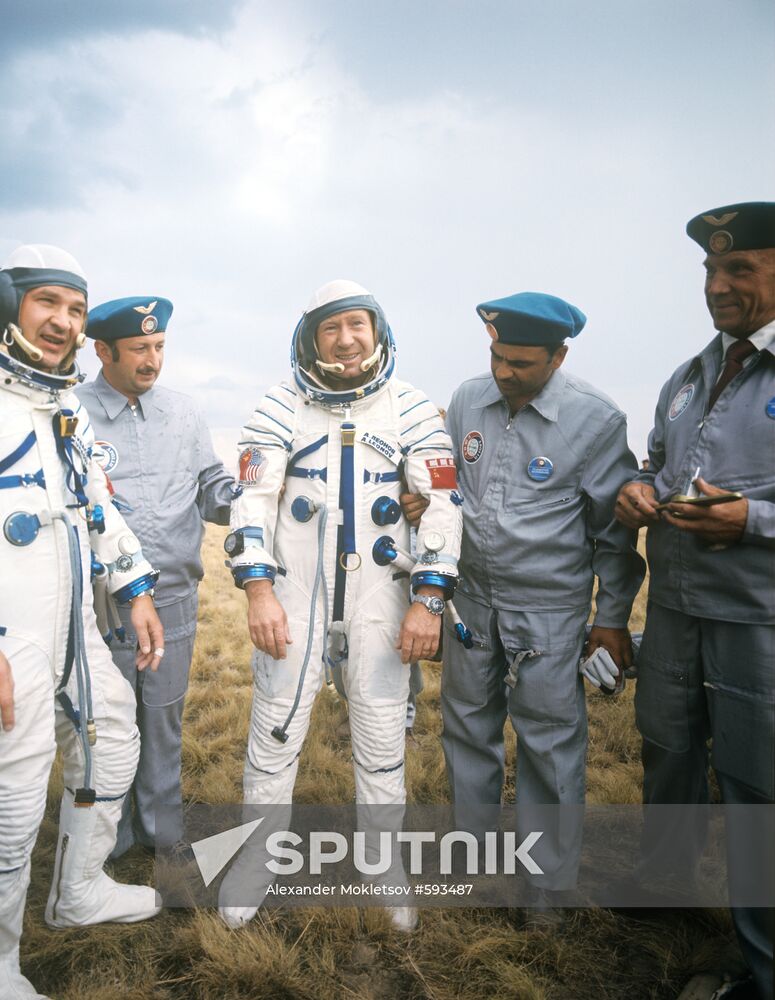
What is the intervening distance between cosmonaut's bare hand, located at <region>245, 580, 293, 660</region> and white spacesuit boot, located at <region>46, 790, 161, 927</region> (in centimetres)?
97

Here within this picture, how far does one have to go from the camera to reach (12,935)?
243 centimetres

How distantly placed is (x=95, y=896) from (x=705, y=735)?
9.54 feet

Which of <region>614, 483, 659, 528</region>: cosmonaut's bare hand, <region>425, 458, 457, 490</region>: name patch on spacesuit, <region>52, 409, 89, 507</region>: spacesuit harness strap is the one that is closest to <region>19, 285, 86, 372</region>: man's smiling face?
<region>52, 409, 89, 507</region>: spacesuit harness strap

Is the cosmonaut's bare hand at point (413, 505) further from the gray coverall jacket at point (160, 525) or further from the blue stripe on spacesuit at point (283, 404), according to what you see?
the gray coverall jacket at point (160, 525)

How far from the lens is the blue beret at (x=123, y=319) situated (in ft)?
11.0

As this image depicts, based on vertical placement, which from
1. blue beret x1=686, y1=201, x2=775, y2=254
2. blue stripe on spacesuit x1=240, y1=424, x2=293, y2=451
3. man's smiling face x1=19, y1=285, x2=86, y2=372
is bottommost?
blue stripe on spacesuit x1=240, y1=424, x2=293, y2=451

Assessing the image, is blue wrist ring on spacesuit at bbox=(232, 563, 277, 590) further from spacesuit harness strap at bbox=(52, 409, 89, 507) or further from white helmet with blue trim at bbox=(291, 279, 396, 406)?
white helmet with blue trim at bbox=(291, 279, 396, 406)

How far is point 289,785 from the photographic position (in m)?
2.97

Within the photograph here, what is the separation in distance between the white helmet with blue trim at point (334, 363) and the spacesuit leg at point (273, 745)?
907 millimetres

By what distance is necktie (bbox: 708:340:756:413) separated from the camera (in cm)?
272

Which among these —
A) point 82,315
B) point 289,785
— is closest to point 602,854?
point 289,785

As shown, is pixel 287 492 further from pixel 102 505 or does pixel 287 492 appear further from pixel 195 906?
pixel 195 906

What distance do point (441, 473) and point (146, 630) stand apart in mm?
1520

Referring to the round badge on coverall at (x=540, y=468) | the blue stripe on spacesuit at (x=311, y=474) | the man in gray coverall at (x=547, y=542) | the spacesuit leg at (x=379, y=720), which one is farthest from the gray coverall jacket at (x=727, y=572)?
the blue stripe on spacesuit at (x=311, y=474)
